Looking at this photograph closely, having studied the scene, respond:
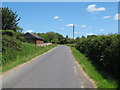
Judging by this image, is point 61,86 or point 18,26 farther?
point 18,26

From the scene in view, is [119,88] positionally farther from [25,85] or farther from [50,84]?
[25,85]

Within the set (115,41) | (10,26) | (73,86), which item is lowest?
(73,86)

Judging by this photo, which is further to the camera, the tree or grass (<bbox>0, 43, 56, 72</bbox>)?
the tree

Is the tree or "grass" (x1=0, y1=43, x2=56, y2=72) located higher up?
the tree

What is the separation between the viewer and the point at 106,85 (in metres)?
7.14

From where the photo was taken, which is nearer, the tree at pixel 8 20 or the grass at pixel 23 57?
the grass at pixel 23 57

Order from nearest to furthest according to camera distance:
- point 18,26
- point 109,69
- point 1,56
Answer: point 109,69
point 1,56
point 18,26

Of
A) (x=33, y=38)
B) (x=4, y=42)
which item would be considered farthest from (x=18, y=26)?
(x=4, y=42)

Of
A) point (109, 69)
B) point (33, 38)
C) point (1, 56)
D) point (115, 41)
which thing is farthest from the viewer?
point (33, 38)

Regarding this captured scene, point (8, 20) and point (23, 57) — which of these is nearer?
point (23, 57)

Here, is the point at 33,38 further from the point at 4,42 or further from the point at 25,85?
the point at 25,85

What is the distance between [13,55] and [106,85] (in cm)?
1117

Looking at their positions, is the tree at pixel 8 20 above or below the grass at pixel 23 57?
above

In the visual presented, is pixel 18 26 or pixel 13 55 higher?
pixel 18 26
